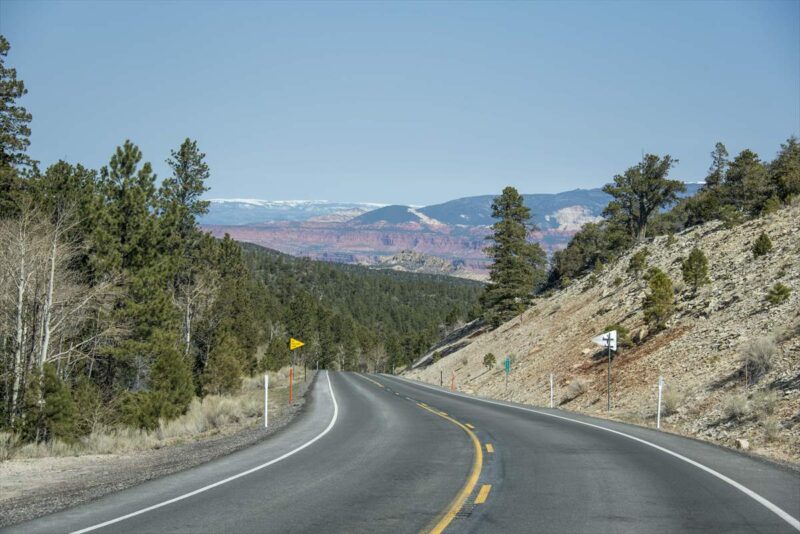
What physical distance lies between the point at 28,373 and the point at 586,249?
6837 cm

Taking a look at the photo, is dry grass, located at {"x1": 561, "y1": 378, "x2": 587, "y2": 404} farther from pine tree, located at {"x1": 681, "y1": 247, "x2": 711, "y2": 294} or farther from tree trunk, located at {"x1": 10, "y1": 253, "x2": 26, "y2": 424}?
tree trunk, located at {"x1": 10, "y1": 253, "x2": 26, "y2": 424}

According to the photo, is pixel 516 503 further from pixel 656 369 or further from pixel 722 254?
pixel 722 254

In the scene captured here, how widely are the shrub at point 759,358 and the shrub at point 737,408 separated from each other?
175 cm

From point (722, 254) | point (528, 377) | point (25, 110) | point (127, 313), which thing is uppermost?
point (25, 110)

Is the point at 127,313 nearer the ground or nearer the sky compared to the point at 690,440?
nearer the sky

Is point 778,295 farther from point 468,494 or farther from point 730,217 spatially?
point 468,494

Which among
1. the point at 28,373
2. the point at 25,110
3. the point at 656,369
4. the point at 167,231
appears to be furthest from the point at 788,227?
the point at 25,110

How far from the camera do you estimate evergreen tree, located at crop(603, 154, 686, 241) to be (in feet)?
Result: 200

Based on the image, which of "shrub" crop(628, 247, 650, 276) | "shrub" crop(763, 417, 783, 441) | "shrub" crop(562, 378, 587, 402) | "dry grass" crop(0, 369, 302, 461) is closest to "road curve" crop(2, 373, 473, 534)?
"dry grass" crop(0, 369, 302, 461)

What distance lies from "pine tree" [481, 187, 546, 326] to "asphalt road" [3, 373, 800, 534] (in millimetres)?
48118

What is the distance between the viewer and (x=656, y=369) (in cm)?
2905

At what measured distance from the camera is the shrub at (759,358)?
72.7 ft

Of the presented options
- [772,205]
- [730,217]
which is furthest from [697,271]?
[730,217]

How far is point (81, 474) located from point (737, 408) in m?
16.9
